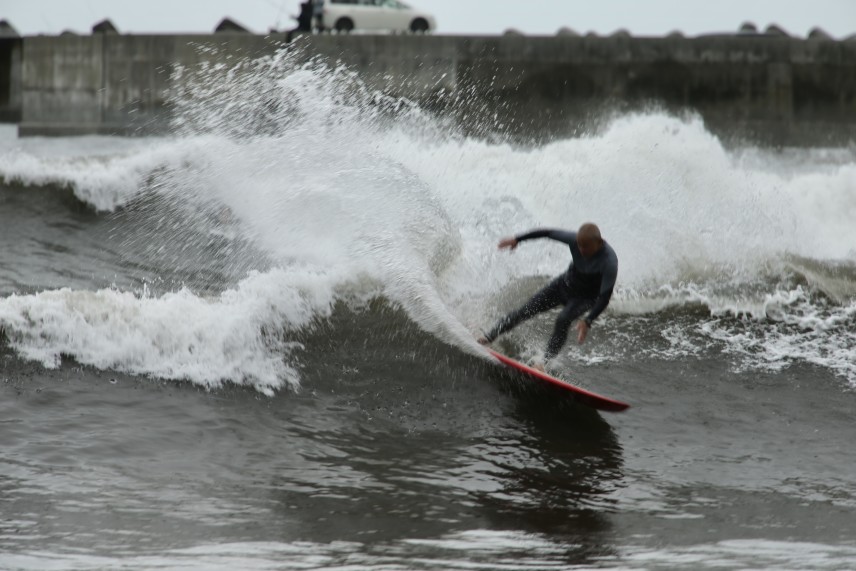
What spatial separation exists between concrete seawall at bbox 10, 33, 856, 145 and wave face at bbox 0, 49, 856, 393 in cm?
232

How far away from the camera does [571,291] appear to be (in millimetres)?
7797

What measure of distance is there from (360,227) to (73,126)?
39.6ft

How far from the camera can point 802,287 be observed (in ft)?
35.9

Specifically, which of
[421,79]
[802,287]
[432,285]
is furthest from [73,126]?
[802,287]

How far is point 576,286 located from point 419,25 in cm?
1738

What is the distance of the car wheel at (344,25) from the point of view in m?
23.1

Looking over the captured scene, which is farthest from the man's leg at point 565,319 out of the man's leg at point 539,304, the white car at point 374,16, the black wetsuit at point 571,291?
the white car at point 374,16

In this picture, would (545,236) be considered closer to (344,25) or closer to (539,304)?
(539,304)

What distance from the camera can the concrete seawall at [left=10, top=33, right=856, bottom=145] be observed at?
758 inches

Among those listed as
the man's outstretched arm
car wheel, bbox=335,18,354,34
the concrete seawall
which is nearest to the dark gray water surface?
the man's outstretched arm

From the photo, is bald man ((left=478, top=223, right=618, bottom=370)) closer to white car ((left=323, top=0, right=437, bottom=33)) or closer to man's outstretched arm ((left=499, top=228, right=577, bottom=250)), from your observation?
man's outstretched arm ((left=499, top=228, right=577, bottom=250))

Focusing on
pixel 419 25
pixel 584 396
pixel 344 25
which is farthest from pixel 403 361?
pixel 419 25

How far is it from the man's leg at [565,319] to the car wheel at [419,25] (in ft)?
56.6

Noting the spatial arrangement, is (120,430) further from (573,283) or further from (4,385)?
(573,283)
